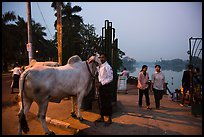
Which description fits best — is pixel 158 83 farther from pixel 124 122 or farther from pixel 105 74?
pixel 105 74

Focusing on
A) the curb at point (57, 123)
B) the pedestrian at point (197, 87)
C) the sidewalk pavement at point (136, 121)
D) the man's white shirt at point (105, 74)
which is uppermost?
the man's white shirt at point (105, 74)

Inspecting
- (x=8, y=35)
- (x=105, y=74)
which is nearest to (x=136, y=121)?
(x=105, y=74)

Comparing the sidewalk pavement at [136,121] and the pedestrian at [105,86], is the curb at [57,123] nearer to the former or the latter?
the sidewalk pavement at [136,121]

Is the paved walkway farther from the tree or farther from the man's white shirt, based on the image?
the tree

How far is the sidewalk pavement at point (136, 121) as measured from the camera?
18.2ft

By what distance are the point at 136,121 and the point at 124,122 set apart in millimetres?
400

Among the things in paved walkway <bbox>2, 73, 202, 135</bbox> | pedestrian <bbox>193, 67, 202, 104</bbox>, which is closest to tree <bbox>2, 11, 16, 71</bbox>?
paved walkway <bbox>2, 73, 202, 135</bbox>

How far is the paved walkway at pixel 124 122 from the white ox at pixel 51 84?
0.55 metres

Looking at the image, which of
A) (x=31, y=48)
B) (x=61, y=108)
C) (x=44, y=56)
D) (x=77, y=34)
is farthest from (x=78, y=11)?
(x=61, y=108)

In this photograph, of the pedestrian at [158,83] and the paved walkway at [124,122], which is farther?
the pedestrian at [158,83]

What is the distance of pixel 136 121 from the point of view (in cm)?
651

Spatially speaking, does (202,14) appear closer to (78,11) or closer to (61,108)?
(61,108)

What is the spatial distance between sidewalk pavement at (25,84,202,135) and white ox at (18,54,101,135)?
63 cm

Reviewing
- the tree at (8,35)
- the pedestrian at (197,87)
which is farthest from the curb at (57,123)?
the tree at (8,35)
